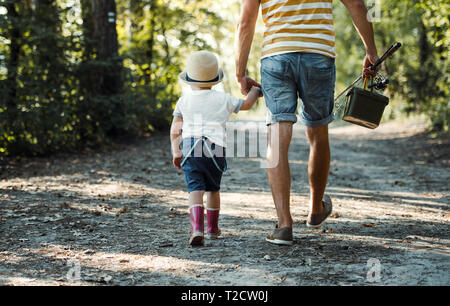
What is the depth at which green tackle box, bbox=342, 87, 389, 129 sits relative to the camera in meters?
3.71

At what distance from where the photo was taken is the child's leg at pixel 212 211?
3682 millimetres

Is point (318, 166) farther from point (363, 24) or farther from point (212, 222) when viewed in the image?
point (363, 24)

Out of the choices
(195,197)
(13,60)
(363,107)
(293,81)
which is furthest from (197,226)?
(13,60)

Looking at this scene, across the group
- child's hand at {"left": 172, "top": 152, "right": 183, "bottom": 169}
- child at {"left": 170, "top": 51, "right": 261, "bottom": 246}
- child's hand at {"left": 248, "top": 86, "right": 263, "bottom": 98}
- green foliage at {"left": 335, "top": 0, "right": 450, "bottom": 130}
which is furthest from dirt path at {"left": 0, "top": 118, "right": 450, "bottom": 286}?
green foliage at {"left": 335, "top": 0, "right": 450, "bottom": 130}

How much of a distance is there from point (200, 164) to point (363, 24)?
1681mm

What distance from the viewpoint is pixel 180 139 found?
3.70 m

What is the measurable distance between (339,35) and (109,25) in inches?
863

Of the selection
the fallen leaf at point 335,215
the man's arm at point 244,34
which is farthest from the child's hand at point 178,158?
the fallen leaf at point 335,215

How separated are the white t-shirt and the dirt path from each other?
0.84 meters

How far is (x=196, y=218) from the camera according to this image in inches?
138

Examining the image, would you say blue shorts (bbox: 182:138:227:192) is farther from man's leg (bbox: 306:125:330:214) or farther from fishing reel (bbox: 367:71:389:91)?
fishing reel (bbox: 367:71:389:91)
